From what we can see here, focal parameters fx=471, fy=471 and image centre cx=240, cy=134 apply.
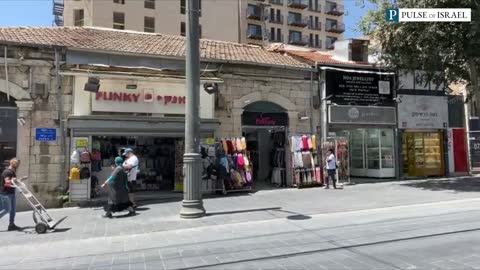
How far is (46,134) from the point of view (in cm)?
1509

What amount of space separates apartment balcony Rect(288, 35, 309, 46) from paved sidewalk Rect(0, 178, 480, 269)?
2124 inches

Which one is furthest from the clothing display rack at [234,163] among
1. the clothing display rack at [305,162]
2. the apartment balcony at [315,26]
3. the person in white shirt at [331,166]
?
the apartment balcony at [315,26]

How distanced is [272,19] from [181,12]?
20.0 metres

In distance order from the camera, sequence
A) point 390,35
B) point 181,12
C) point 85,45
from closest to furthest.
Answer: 1. point 85,45
2. point 390,35
3. point 181,12

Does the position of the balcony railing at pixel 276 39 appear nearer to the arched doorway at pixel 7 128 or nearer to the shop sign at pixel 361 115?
the shop sign at pixel 361 115

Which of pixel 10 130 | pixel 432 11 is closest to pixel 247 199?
pixel 10 130

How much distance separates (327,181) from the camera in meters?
18.6

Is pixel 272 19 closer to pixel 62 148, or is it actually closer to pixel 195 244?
pixel 62 148

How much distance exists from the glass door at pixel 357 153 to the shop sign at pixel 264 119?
573cm

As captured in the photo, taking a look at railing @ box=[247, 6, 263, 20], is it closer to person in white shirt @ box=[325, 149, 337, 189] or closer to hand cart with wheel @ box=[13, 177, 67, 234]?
person in white shirt @ box=[325, 149, 337, 189]

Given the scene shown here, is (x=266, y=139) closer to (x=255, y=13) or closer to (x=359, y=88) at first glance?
(x=359, y=88)

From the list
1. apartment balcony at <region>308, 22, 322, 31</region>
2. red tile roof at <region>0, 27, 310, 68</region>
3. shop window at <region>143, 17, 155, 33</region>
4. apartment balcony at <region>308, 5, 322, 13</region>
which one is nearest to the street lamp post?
red tile roof at <region>0, 27, 310, 68</region>

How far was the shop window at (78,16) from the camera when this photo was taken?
1807 inches

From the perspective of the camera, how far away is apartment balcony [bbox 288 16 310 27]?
68.0m
